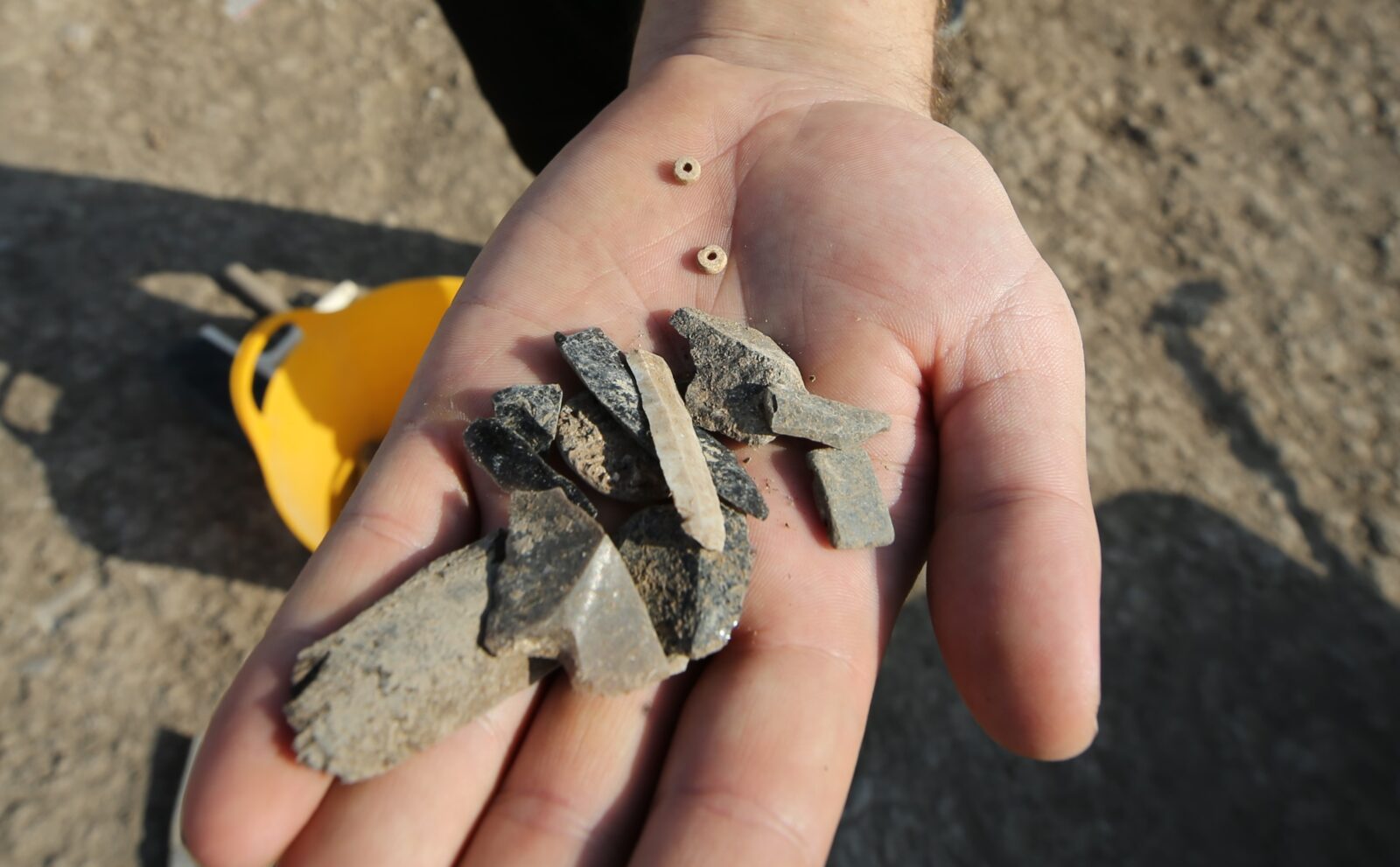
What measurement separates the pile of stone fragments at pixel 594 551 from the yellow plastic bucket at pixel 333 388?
1587 millimetres

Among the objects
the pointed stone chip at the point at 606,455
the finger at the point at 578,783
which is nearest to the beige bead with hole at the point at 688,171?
the pointed stone chip at the point at 606,455

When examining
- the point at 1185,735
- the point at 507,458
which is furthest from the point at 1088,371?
the point at 507,458

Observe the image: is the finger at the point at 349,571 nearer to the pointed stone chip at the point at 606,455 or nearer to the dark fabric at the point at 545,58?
the pointed stone chip at the point at 606,455

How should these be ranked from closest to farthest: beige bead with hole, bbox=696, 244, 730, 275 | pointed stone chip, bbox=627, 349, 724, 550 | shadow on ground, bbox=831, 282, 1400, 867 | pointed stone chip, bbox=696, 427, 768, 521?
pointed stone chip, bbox=627, 349, 724, 550 → pointed stone chip, bbox=696, 427, 768, 521 → beige bead with hole, bbox=696, 244, 730, 275 → shadow on ground, bbox=831, 282, 1400, 867

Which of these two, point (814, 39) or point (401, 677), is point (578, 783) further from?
point (814, 39)

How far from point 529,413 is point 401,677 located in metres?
0.64

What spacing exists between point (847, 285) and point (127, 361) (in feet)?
9.89

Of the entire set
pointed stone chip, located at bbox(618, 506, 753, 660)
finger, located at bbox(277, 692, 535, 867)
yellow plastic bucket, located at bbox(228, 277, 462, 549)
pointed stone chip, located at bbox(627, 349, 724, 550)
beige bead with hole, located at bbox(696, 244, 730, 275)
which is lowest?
yellow plastic bucket, located at bbox(228, 277, 462, 549)

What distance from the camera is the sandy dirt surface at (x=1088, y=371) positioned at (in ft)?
10.3

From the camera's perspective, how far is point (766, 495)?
223 cm

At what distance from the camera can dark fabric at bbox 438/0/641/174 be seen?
3.56 metres

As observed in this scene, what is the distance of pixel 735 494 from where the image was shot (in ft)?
7.07

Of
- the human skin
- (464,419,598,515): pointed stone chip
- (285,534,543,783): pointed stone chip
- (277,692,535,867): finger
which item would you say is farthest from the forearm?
(277,692,535,867): finger

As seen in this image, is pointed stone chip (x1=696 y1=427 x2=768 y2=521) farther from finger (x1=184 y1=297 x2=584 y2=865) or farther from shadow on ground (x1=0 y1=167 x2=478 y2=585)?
shadow on ground (x1=0 y1=167 x2=478 y2=585)
